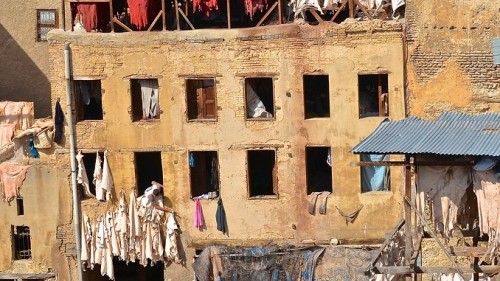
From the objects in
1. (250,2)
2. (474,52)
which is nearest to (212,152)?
(250,2)

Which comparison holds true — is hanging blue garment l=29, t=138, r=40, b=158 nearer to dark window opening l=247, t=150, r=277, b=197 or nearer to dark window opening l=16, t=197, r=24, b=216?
dark window opening l=16, t=197, r=24, b=216

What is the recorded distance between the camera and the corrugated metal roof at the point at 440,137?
28734mm

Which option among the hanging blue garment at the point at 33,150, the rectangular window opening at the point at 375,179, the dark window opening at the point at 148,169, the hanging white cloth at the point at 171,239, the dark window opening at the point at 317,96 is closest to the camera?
the rectangular window opening at the point at 375,179

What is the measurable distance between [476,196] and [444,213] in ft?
2.73

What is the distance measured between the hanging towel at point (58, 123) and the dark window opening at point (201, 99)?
368cm

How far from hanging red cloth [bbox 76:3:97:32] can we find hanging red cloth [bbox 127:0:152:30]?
1060mm

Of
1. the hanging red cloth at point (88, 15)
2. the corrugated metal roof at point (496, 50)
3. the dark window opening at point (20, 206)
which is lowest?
the dark window opening at point (20, 206)

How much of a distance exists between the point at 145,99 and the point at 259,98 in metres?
3.21

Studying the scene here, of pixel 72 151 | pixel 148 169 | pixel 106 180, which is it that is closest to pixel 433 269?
pixel 106 180

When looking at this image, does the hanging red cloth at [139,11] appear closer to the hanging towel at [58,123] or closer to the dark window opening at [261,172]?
the hanging towel at [58,123]

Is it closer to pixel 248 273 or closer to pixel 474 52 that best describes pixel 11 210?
pixel 248 273

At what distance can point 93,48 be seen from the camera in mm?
37281

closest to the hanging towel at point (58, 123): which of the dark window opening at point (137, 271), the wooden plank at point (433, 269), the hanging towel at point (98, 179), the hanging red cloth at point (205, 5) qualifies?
the hanging towel at point (98, 179)

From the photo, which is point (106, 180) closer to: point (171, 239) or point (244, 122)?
point (171, 239)
